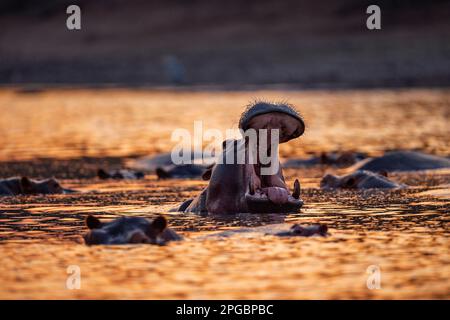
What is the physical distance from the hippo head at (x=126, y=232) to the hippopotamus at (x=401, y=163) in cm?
678

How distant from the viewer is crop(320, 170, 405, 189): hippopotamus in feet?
43.5

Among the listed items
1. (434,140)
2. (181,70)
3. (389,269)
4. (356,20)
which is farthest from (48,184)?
(356,20)

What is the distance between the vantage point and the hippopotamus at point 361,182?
43.5 feet

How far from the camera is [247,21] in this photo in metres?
77.5

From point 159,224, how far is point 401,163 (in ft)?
23.8

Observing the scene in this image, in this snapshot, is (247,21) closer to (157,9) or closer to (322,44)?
(157,9)

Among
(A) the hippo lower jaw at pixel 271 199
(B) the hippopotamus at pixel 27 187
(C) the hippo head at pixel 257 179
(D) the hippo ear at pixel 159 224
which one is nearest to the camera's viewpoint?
(D) the hippo ear at pixel 159 224

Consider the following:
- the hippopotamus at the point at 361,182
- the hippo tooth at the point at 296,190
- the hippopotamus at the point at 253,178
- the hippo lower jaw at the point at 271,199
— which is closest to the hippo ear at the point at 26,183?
the hippopotamus at the point at 253,178

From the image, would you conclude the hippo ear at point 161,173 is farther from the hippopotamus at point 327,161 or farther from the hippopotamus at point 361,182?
the hippopotamus at point 361,182

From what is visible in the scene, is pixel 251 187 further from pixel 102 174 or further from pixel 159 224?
pixel 102 174

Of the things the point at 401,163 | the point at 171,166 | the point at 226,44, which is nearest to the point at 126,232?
the point at 171,166

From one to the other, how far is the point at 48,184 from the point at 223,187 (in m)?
3.63

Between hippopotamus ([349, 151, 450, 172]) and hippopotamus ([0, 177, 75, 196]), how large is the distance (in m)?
4.27
